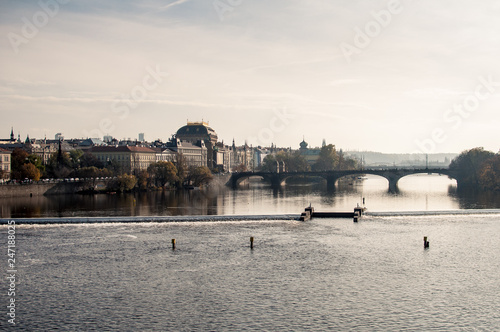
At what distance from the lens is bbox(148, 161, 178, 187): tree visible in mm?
122750

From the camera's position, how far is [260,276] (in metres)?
35.7

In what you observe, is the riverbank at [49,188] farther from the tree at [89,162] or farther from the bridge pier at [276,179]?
the bridge pier at [276,179]

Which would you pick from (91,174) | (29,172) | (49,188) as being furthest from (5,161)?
(49,188)

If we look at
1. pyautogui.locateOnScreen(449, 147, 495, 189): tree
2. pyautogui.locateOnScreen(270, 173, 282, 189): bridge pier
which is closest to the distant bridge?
pyautogui.locateOnScreen(270, 173, 282, 189): bridge pier

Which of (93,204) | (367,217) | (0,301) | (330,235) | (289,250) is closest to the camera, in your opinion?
(0,301)

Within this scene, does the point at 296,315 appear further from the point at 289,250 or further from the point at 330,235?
the point at 330,235

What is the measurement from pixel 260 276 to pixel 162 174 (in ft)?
294

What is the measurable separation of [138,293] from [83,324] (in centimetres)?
522

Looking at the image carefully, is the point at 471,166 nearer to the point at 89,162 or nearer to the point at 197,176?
A: the point at 197,176

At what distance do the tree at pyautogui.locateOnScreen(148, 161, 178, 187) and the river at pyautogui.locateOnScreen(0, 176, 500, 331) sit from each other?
212 feet

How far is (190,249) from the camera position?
4419 centimetres

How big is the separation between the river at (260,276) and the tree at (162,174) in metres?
64.7

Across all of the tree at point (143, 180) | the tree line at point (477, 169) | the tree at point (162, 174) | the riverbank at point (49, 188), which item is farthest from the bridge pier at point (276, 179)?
the riverbank at point (49, 188)

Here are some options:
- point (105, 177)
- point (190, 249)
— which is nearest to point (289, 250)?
point (190, 249)
